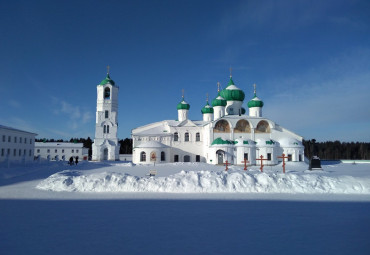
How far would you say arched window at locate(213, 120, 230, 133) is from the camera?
34.0 meters

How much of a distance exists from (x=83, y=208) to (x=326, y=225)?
23.2 feet

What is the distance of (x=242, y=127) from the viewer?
113 ft

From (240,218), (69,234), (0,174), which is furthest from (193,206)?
(0,174)

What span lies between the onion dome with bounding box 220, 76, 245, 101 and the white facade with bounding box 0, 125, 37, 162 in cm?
2611

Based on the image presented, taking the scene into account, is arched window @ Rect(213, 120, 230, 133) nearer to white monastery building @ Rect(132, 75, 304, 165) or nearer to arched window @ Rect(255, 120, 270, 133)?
white monastery building @ Rect(132, 75, 304, 165)

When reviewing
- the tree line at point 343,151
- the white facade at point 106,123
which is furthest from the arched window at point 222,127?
the tree line at point 343,151

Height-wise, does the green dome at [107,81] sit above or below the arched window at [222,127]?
above

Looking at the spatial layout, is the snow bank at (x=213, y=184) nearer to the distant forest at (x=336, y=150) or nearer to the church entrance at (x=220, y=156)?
the church entrance at (x=220, y=156)

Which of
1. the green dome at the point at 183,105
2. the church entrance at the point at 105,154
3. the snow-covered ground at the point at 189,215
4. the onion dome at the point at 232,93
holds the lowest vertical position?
the snow-covered ground at the point at 189,215

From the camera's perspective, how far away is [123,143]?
278 ft

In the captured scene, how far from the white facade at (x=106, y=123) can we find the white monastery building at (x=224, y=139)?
14.1 feet

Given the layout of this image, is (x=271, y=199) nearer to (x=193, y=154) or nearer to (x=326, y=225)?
(x=326, y=225)

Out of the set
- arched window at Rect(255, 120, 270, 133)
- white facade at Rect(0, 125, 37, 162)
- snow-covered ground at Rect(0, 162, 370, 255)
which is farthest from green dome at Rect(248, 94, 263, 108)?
white facade at Rect(0, 125, 37, 162)

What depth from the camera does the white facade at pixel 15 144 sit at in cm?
2728
